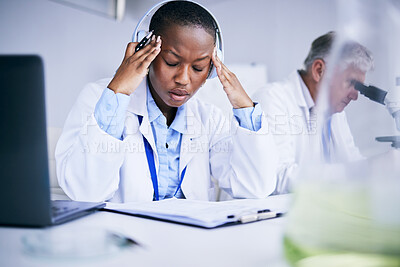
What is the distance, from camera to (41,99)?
485 mm

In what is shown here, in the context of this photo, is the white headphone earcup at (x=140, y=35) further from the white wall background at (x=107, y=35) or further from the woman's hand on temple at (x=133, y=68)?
the white wall background at (x=107, y=35)

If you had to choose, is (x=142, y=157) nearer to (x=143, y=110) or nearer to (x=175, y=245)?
(x=143, y=110)

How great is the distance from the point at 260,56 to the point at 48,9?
6.21ft

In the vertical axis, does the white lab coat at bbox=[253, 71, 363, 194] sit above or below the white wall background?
below

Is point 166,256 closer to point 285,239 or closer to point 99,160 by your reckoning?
point 285,239

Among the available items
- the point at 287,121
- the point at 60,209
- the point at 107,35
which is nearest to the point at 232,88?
the point at 287,121

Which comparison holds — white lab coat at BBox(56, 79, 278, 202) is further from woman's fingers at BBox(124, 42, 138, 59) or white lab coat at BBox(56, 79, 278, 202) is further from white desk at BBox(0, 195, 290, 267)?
white desk at BBox(0, 195, 290, 267)

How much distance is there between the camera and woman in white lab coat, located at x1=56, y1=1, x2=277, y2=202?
1.07 metres

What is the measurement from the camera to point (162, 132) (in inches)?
51.2

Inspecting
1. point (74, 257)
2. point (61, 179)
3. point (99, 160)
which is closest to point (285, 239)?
point (74, 257)

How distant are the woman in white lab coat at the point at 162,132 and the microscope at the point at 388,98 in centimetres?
74

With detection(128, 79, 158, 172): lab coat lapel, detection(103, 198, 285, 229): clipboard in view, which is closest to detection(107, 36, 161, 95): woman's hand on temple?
detection(128, 79, 158, 172): lab coat lapel

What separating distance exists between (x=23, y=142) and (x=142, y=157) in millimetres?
739

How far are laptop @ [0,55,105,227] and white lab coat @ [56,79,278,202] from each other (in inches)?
18.9
